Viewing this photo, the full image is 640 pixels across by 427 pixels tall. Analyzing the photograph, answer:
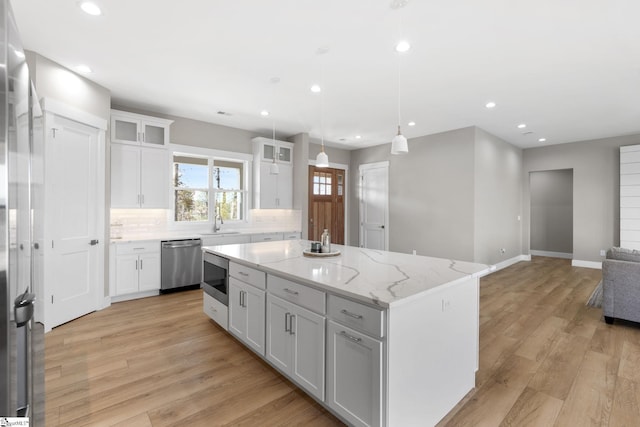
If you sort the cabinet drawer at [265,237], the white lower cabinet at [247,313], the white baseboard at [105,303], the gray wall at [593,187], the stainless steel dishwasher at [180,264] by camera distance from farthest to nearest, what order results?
the gray wall at [593,187] < the cabinet drawer at [265,237] < the stainless steel dishwasher at [180,264] < the white baseboard at [105,303] < the white lower cabinet at [247,313]

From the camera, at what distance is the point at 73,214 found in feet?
11.4

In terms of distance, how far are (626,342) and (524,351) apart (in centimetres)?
112

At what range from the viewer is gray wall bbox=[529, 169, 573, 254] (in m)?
7.91

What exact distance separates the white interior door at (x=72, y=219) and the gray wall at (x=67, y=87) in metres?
0.23

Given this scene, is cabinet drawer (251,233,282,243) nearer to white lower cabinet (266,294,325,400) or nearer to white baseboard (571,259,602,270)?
white lower cabinet (266,294,325,400)

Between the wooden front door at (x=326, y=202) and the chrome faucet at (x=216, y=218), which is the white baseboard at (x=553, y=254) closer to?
the wooden front door at (x=326, y=202)

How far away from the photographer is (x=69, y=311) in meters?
3.42

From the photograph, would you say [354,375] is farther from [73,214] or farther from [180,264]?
[180,264]

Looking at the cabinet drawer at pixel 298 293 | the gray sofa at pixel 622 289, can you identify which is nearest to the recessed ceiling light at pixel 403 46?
the cabinet drawer at pixel 298 293

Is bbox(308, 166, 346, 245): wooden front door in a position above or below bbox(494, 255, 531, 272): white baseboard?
above

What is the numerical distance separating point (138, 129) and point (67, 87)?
108cm

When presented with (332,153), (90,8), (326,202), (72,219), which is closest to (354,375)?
(90,8)

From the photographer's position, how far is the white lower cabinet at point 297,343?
1.89 meters

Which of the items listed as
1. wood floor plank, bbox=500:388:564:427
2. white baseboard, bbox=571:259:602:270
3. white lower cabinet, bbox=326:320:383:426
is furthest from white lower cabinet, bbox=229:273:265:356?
white baseboard, bbox=571:259:602:270
